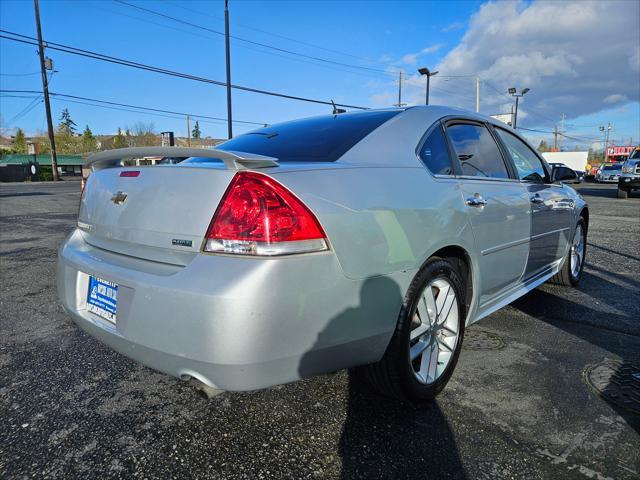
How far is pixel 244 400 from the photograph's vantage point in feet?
7.54

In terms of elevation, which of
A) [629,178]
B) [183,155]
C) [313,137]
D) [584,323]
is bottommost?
[584,323]

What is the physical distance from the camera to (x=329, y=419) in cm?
212

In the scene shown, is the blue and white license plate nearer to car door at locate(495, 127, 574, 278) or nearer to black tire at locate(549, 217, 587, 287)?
car door at locate(495, 127, 574, 278)

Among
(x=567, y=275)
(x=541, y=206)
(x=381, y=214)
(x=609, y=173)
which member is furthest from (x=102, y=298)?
(x=609, y=173)

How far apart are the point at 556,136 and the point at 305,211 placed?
86.6 m

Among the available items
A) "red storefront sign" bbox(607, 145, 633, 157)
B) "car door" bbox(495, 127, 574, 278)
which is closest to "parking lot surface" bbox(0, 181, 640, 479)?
"car door" bbox(495, 127, 574, 278)

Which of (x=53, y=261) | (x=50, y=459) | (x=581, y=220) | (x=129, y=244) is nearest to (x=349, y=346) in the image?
(x=129, y=244)

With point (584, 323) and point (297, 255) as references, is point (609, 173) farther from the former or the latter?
point (297, 255)

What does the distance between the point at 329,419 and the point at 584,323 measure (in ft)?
8.17

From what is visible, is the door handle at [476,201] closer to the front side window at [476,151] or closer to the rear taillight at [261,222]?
the front side window at [476,151]

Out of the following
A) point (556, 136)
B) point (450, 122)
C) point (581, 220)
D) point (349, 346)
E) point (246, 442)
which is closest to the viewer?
point (349, 346)

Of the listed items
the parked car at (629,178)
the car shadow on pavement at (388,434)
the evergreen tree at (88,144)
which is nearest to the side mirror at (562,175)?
the car shadow on pavement at (388,434)

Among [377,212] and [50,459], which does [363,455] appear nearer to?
[377,212]

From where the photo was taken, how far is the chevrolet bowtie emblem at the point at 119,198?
2028 mm
